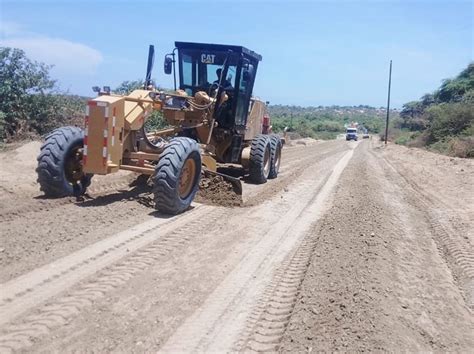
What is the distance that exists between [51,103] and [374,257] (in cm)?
1287

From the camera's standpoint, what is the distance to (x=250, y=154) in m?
11.9

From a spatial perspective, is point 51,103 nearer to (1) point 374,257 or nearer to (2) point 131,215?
(2) point 131,215

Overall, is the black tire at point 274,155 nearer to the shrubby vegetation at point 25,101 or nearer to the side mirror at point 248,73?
the side mirror at point 248,73

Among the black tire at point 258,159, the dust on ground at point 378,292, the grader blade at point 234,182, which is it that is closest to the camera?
the dust on ground at point 378,292

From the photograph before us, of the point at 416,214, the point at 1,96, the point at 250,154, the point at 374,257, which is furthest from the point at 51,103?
the point at 374,257

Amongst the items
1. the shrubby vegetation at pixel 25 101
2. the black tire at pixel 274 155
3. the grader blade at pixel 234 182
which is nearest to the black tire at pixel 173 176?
the grader blade at pixel 234 182

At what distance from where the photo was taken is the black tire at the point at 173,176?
7398 millimetres

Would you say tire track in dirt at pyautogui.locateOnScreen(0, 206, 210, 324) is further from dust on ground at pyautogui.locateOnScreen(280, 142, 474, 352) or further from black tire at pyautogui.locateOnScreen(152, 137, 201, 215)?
dust on ground at pyautogui.locateOnScreen(280, 142, 474, 352)

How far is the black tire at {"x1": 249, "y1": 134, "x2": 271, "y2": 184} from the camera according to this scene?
38.7ft

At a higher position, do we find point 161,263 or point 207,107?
point 207,107

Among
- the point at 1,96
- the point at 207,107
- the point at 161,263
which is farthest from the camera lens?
the point at 1,96

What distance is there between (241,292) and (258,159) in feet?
23.5

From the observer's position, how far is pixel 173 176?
741 cm

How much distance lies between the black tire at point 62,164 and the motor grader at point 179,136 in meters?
0.01
